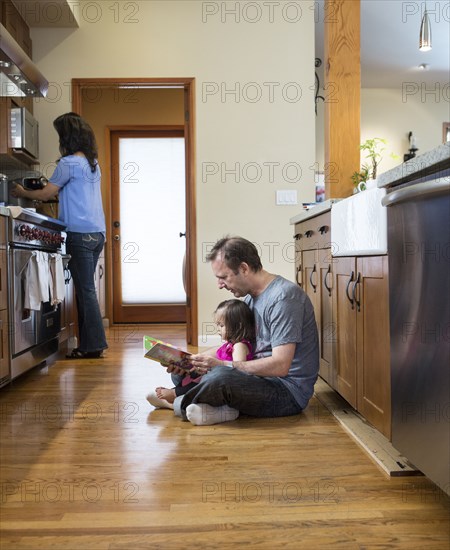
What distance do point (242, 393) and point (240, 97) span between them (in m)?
2.99

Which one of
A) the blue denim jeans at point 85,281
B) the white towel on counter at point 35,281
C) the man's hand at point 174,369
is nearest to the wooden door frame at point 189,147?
the blue denim jeans at point 85,281

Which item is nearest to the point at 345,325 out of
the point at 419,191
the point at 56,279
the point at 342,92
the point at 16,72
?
the point at 419,191

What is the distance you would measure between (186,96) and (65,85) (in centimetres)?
92

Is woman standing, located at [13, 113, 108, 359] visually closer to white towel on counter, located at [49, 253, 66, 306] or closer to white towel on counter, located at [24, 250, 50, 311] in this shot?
white towel on counter, located at [49, 253, 66, 306]

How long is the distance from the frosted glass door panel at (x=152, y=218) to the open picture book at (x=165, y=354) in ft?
13.7

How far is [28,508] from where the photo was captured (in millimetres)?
1571

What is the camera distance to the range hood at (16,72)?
9.44 ft

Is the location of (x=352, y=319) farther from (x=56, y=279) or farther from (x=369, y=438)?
(x=56, y=279)

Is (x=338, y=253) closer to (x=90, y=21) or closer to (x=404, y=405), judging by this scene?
(x=404, y=405)

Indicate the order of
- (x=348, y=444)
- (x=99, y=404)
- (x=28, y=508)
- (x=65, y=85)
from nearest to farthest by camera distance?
(x=28, y=508) < (x=348, y=444) < (x=99, y=404) < (x=65, y=85)

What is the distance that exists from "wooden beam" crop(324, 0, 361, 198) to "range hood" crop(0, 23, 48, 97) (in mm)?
1551

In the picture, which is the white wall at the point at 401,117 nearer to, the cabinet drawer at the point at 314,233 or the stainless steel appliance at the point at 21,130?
the stainless steel appliance at the point at 21,130

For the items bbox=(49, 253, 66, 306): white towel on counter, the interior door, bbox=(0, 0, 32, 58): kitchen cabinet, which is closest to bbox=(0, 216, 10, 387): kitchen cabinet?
bbox=(49, 253, 66, 306): white towel on counter

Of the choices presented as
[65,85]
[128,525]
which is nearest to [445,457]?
[128,525]
